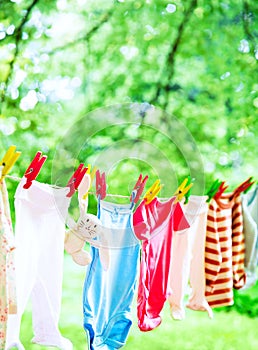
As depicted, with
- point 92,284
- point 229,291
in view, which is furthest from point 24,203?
point 229,291

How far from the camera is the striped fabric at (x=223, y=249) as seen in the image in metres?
2.50

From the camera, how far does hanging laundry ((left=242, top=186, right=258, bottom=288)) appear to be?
2.63 m

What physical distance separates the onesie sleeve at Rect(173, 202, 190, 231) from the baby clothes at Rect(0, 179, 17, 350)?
2.18ft

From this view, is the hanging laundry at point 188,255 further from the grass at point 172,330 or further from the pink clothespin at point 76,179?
the grass at point 172,330

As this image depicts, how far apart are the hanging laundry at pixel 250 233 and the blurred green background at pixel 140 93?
0.43 meters

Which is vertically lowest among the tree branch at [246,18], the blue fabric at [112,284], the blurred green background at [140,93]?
the blue fabric at [112,284]

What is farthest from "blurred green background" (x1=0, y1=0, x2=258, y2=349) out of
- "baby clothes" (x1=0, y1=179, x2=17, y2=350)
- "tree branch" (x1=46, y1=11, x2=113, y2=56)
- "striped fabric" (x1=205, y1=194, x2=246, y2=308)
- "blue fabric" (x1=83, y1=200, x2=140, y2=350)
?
"baby clothes" (x1=0, y1=179, x2=17, y2=350)

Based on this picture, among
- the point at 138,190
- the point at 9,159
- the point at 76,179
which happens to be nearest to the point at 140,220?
the point at 138,190

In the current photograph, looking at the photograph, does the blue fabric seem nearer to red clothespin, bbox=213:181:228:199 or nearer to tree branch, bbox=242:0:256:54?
red clothespin, bbox=213:181:228:199

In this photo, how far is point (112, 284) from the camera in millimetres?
2311

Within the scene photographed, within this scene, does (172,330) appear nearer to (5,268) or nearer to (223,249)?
(223,249)

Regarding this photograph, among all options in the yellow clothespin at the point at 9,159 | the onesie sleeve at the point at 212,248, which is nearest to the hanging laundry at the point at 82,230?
the yellow clothespin at the point at 9,159

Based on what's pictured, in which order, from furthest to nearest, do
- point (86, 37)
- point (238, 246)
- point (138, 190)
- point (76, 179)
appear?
point (86, 37) → point (238, 246) → point (138, 190) → point (76, 179)

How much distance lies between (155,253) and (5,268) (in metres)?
0.61
